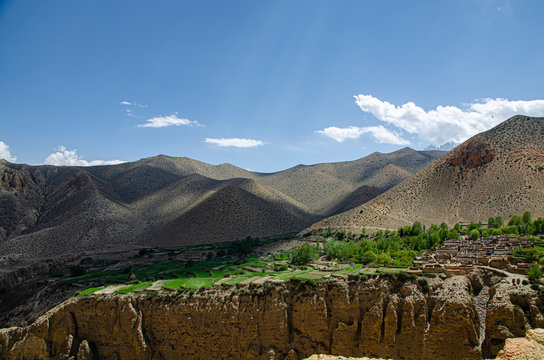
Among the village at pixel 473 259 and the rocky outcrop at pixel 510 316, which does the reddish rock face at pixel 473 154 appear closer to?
the village at pixel 473 259

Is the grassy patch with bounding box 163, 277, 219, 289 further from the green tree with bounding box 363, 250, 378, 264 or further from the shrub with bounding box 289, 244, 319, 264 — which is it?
the green tree with bounding box 363, 250, 378, 264

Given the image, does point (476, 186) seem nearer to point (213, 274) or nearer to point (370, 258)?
point (370, 258)

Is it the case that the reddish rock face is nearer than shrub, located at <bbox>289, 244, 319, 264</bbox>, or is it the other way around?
shrub, located at <bbox>289, 244, 319, 264</bbox>

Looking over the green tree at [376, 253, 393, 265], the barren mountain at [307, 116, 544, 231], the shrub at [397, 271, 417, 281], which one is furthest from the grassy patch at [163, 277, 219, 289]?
the barren mountain at [307, 116, 544, 231]

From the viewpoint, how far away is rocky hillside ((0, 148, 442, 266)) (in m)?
72.4

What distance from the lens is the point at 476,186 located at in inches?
2554

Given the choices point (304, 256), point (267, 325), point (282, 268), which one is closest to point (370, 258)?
point (304, 256)

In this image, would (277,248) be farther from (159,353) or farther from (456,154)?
(456,154)

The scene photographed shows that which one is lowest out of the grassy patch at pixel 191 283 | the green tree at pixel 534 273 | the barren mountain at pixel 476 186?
the grassy patch at pixel 191 283

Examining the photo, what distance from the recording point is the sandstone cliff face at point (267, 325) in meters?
18.5

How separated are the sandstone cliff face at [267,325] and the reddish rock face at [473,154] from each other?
57.4 m

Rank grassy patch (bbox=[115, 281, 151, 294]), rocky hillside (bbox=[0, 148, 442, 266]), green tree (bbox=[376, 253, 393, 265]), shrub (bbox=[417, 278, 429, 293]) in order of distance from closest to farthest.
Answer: shrub (bbox=[417, 278, 429, 293]), grassy patch (bbox=[115, 281, 151, 294]), green tree (bbox=[376, 253, 393, 265]), rocky hillside (bbox=[0, 148, 442, 266])

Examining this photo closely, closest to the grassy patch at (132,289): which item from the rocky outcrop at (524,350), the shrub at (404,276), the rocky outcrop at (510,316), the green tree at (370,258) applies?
the shrub at (404,276)

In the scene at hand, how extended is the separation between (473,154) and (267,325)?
63.8 m
